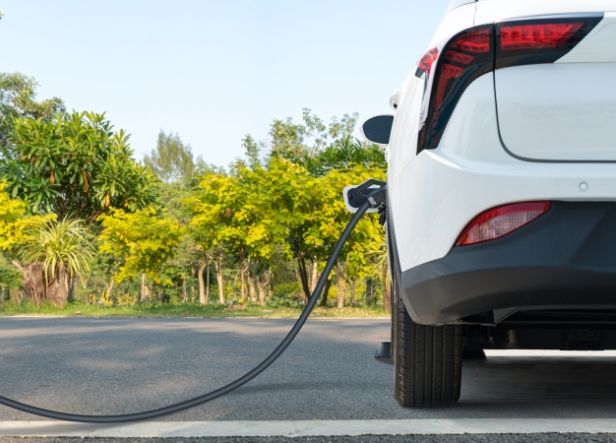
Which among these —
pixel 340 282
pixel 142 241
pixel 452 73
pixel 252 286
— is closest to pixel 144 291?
pixel 252 286

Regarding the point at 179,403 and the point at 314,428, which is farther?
the point at 179,403

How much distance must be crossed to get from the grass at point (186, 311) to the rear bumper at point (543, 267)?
1392cm

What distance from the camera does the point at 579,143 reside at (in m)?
2.45

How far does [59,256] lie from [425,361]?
20874mm

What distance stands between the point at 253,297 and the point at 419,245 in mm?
23861

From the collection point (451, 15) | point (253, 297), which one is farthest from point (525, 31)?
point (253, 297)

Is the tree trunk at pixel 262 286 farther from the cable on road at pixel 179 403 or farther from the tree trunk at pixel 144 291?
the cable on road at pixel 179 403

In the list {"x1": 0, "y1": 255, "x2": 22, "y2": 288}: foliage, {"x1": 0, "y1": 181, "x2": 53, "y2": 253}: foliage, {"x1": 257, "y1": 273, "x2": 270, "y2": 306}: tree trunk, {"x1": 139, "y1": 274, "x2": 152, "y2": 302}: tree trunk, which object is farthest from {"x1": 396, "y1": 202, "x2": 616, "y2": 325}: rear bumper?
{"x1": 139, "y1": 274, "x2": 152, "y2": 302}: tree trunk

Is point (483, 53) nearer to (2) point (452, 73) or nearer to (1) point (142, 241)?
(2) point (452, 73)

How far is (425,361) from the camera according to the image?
333cm

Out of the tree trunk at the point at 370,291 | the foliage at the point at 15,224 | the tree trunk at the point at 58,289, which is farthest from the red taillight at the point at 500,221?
the tree trunk at the point at 370,291

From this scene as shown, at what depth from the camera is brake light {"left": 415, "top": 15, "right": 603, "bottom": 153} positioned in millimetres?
2459

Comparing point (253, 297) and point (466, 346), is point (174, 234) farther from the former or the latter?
point (466, 346)

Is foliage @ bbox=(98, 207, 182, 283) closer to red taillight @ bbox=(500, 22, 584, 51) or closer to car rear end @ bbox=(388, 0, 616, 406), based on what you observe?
car rear end @ bbox=(388, 0, 616, 406)
